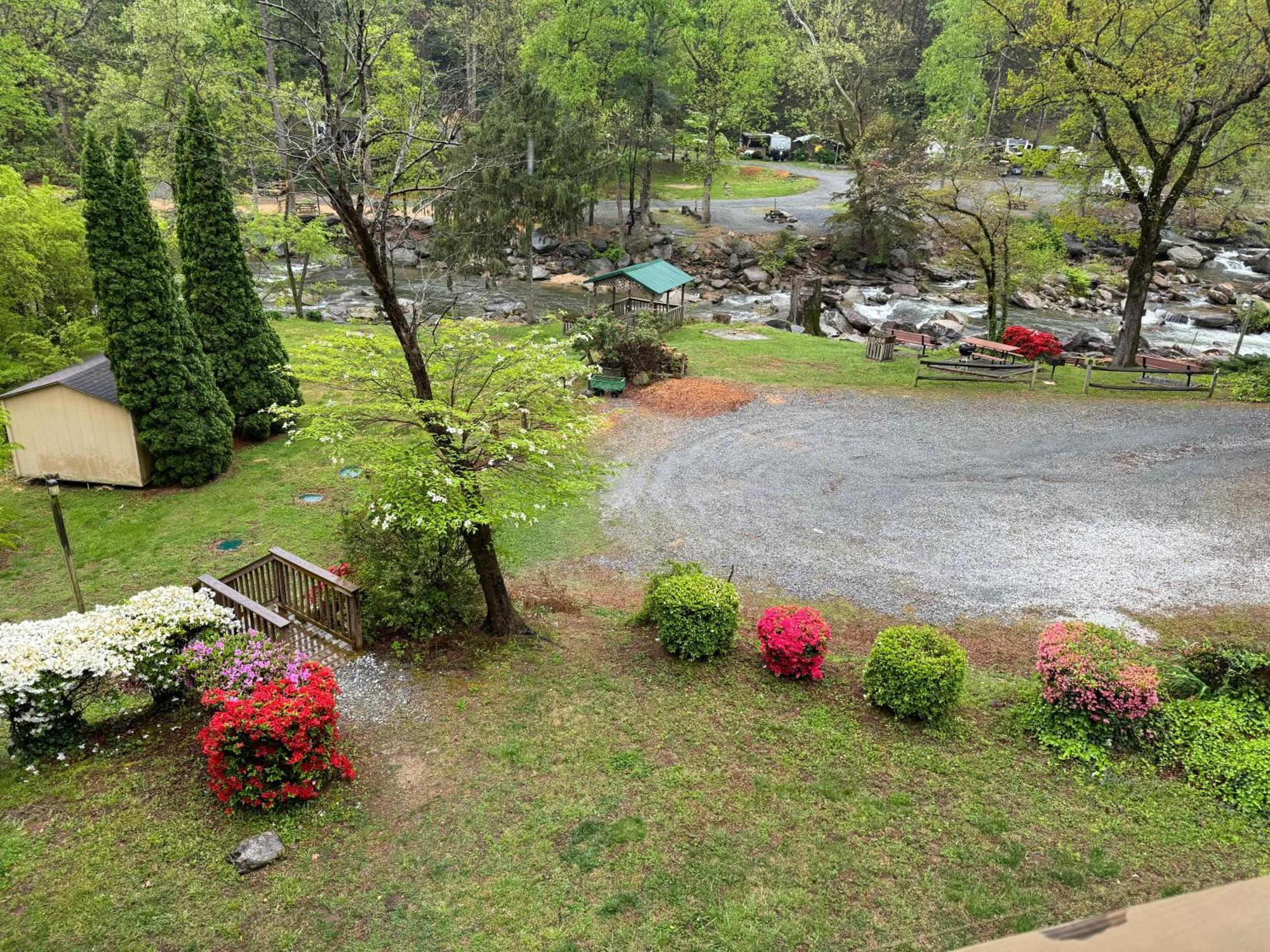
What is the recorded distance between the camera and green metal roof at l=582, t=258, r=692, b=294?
86.3 feet

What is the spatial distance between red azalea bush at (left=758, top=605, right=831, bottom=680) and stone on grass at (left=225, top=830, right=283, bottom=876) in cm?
527

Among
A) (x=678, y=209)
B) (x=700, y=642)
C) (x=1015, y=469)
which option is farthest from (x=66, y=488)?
(x=678, y=209)

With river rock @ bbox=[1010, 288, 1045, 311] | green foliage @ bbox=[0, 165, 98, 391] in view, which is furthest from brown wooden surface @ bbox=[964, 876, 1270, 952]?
river rock @ bbox=[1010, 288, 1045, 311]

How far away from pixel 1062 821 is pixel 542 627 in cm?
623

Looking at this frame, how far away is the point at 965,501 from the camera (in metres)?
14.7

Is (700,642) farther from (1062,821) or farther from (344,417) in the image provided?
(344,417)

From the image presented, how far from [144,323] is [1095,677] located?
15.3 m

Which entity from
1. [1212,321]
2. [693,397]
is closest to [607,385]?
[693,397]

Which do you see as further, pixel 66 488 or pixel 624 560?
pixel 66 488

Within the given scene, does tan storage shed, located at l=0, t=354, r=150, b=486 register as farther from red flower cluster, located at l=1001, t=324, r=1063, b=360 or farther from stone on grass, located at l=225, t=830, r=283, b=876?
red flower cluster, located at l=1001, t=324, r=1063, b=360

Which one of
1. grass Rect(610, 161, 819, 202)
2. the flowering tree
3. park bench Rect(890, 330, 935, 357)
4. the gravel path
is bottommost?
the gravel path

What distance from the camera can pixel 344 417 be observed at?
28.6 ft

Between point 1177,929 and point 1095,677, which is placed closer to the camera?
point 1177,929

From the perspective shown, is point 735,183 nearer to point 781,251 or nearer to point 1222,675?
point 781,251
